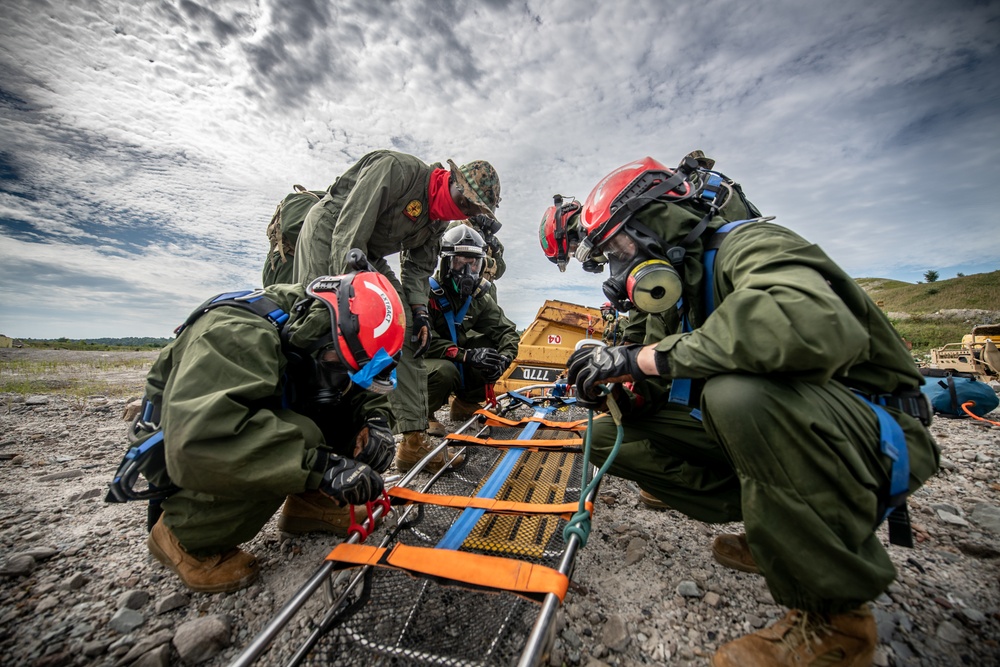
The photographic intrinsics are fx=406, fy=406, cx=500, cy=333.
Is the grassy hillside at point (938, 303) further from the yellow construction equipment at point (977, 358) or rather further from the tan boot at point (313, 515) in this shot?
the tan boot at point (313, 515)

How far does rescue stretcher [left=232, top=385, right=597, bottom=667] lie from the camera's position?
1415 millimetres

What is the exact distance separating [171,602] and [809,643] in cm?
251

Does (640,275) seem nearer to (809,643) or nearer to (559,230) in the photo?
(559,230)

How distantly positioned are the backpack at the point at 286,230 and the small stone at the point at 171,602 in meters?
2.82

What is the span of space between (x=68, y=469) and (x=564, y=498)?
403cm

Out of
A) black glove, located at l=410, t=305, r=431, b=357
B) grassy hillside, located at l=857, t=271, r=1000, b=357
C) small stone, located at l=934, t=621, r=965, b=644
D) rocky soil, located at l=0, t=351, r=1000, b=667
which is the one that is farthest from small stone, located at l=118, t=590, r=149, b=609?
grassy hillside, located at l=857, t=271, r=1000, b=357

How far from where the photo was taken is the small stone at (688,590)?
1815 mm

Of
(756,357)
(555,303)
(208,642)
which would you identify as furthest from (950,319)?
(208,642)

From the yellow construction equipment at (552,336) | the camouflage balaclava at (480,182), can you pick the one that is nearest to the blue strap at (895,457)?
the camouflage balaclava at (480,182)

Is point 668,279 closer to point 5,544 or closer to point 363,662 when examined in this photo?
point 363,662

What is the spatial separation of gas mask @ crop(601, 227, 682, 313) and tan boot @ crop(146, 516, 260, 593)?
7.24ft

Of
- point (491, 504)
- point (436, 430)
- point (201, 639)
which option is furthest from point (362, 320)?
point (436, 430)

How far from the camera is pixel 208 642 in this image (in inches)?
61.3

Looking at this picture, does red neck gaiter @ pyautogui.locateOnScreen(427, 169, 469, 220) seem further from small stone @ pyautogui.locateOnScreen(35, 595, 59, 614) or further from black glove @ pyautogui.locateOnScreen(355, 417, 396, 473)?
small stone @ pyautogui.locateOnScreen(35, 595, 59, 614)
